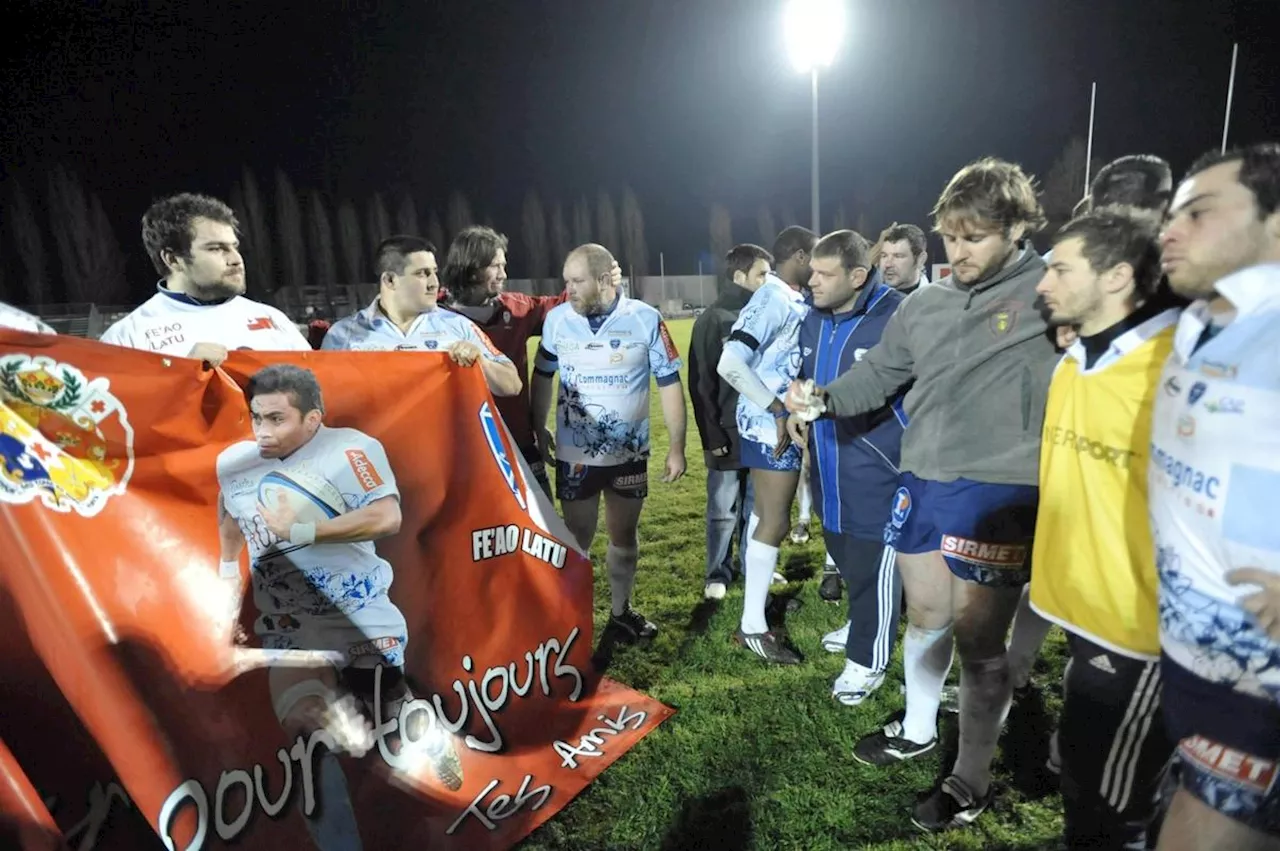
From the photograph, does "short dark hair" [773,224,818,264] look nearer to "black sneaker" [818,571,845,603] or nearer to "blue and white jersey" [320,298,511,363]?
"blue and white jersey" [320,298,511,363]

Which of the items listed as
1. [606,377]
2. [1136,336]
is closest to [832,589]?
[606,377]

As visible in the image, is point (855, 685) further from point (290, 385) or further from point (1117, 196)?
point (290, 385)

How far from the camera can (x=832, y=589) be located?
463 centimetres

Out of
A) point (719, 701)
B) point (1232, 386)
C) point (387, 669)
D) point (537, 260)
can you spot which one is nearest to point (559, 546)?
point (387, 669)

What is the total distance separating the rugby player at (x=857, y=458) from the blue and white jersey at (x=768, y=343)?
394mm

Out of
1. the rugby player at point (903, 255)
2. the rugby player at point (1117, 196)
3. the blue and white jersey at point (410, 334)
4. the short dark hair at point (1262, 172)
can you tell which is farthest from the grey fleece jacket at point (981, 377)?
the rugby player at point (903, 255)

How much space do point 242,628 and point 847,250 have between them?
114 inches

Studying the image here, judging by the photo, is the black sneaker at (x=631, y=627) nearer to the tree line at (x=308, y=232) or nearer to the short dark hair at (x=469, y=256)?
the short dark hair at (x=469, y=256)

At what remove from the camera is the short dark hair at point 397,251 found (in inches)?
131

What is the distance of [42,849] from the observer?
192cm

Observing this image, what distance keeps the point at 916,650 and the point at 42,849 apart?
3.05m

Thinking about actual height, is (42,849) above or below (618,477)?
below

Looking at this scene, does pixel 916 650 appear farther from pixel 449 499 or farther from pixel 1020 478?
pixel 449 499

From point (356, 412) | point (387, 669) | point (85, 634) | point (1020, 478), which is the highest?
point (356, 412)
